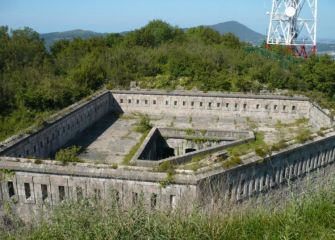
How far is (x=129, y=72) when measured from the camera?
42.3 m

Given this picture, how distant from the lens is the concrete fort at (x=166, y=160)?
16.6 meters

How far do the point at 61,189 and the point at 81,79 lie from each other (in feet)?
70.1

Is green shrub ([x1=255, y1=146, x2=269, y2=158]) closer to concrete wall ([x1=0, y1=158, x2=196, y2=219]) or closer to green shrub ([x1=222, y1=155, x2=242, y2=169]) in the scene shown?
green shrub ([x1=222, y1=155, x2=242, y2=169])

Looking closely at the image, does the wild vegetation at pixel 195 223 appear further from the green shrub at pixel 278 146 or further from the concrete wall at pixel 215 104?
the concrete wall at pixel 215 104

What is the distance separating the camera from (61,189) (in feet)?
58.5

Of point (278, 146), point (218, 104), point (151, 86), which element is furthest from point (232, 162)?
point (151, 86)

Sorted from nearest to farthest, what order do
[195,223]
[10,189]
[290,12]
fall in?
[195,223] < [10,189] < [290,12]

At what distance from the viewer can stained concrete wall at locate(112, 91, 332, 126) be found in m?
35.5

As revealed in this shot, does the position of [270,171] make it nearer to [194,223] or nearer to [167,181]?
[167,181]

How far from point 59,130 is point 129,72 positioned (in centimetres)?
1785

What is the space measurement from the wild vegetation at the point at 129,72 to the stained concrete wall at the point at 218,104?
6.60ft

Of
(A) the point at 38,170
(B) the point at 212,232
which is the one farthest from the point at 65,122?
(B) the point at 212,232

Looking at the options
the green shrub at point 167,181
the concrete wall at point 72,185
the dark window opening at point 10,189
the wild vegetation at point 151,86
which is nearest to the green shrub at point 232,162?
the wild vegetation at point 151,86

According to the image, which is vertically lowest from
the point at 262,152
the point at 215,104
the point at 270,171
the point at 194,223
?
the point at 270,171
